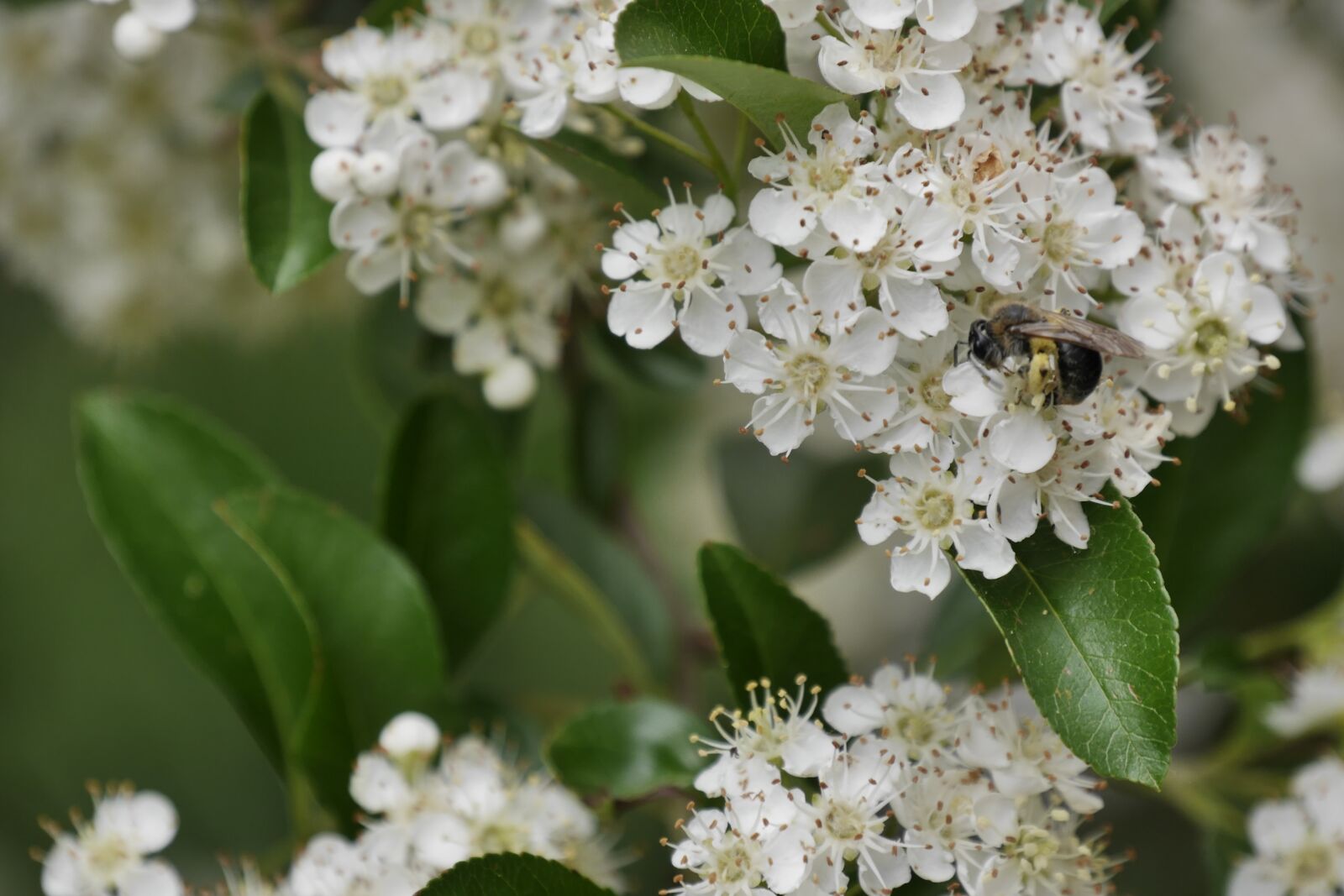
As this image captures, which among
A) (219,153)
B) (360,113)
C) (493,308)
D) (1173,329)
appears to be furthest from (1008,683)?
(219,153)

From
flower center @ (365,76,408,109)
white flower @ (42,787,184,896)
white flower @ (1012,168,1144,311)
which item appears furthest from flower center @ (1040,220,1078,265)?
white flower @ (42,787,184,896)

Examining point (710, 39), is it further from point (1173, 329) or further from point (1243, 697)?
point (1243, 697)

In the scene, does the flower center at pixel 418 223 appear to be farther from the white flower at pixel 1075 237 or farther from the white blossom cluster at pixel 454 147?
the white flower at pixel 1075 237

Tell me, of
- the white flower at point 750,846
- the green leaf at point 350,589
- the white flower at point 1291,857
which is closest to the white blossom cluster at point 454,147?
the green leaf at point 350,589

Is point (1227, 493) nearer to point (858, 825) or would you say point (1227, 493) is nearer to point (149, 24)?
point (858, 825)

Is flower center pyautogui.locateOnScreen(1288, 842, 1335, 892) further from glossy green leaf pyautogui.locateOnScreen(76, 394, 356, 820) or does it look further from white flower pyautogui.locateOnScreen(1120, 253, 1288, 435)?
glossy green leaf pyautogui.locateOnScreen(76, 394, 356, 820)

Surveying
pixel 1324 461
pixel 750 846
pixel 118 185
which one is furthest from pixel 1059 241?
pixel 118 185
